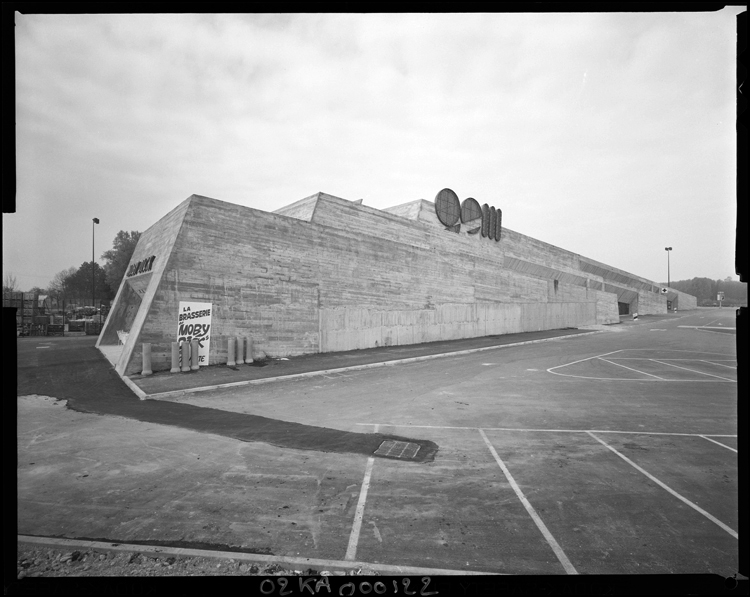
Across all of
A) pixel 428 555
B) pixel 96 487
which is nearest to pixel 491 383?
pixel 428 555

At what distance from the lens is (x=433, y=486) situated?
17.9 feet

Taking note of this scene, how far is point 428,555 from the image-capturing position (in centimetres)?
376

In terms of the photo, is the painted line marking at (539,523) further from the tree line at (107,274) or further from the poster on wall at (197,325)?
the tree line at (107,274)

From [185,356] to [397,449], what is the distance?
11477 millimetres

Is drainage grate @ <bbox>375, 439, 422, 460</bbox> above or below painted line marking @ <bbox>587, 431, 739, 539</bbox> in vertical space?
below

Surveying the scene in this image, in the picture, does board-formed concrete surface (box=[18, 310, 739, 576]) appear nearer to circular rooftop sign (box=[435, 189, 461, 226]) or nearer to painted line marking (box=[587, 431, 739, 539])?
painted line marking (box=[587, 431, 739, 539])

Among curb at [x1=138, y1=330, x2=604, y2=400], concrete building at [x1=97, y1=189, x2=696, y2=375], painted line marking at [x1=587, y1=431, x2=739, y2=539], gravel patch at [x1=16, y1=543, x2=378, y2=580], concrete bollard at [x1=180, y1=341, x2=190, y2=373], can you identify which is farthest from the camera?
concrete building at [x1=97, y1=189, x2=696, y2=375]

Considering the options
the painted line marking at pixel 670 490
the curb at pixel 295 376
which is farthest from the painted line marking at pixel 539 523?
the curb at pixel 295 376

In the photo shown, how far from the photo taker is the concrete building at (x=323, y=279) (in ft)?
52.6

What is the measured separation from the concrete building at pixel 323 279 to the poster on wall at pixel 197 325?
0.04 m

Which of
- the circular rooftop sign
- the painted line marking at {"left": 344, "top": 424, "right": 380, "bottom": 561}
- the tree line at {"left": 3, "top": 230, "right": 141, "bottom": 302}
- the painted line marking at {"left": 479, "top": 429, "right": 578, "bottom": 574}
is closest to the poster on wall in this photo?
the painted line marking at {"left": 344, "top": 424, "right": 380, "bottom": 561}

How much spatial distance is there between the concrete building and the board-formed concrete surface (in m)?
6.00

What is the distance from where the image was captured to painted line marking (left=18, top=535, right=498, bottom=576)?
358 cm

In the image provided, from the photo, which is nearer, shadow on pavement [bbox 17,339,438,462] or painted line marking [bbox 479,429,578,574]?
painted line marking [bbox 479,429,578,574]
